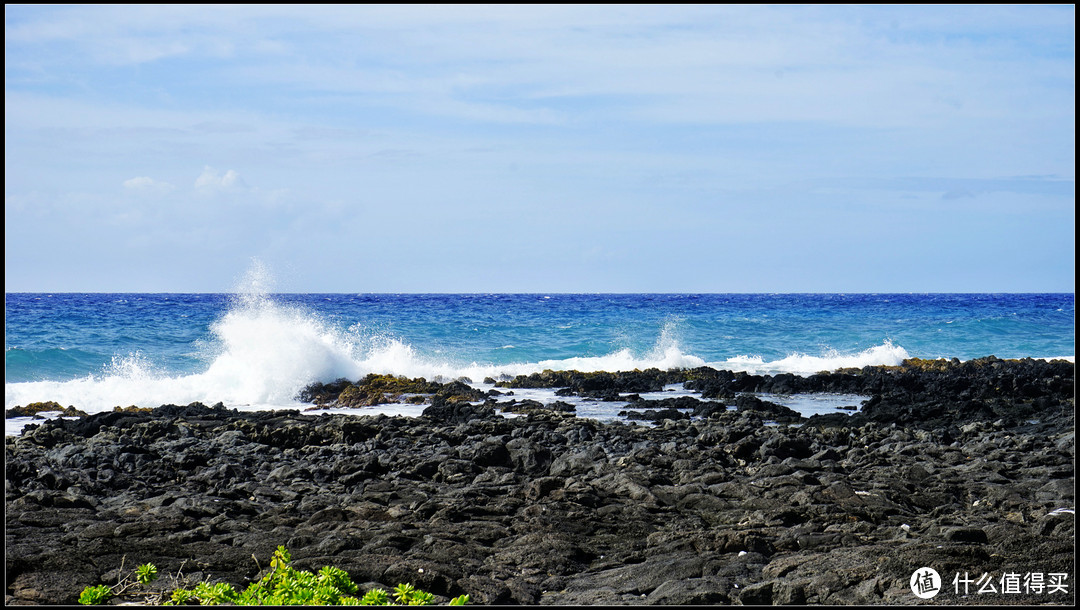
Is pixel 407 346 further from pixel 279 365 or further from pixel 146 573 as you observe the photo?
pixel 146 573

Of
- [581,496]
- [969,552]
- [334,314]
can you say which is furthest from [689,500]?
[334,314]

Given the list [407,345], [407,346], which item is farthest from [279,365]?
[407,345]

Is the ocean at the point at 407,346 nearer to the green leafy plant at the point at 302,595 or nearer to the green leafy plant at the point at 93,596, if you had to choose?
the green leafy plant at the point at 93,596

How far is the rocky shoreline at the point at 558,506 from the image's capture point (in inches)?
235

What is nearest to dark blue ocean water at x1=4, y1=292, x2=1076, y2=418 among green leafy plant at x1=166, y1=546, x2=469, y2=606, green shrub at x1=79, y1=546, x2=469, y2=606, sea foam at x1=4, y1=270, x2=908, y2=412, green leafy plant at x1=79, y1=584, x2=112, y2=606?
sea foam at x1=4, y1=270, x2=908, y2=412

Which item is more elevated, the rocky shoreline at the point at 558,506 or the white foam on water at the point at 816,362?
the rocky shoreline at the point at 558,506

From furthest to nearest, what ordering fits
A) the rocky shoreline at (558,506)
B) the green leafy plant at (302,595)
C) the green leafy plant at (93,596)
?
the rocky shoreline at (558,506) → the green leafy plant at (93,596) → the green leafy plant at (302,595)

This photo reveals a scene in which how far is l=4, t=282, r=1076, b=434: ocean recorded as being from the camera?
2188 cm

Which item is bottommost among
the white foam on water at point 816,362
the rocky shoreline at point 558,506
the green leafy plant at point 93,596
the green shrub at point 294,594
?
the white foam on water at point 816,362

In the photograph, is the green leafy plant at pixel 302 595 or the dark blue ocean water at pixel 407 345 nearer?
the green leafy plant at pixel 302 595

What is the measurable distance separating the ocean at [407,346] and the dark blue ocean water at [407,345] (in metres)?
0.07

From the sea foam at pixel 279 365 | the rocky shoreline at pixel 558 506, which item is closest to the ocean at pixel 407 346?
the sea foam at pixel 279 365

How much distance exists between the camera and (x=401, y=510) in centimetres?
821

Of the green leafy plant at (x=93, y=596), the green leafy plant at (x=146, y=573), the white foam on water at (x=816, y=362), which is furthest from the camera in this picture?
the white foam on water at (x=816, y=362)
